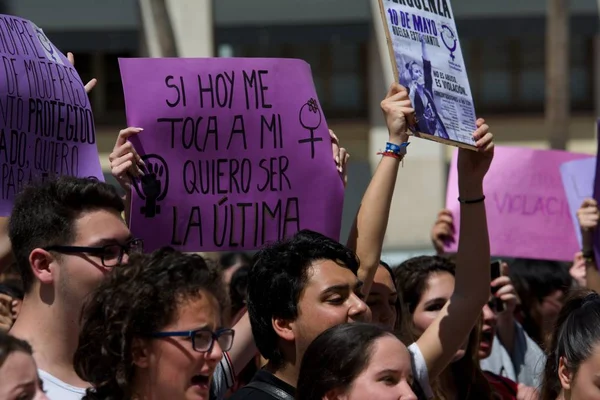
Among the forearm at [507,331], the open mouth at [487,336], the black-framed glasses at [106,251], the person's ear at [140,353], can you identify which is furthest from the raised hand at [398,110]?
the forearm at [507,331]

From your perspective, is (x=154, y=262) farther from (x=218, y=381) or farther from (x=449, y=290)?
(x=449, y=290)

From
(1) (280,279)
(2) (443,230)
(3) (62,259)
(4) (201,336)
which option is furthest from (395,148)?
(2) (443,230)

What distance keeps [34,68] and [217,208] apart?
0.74 metres

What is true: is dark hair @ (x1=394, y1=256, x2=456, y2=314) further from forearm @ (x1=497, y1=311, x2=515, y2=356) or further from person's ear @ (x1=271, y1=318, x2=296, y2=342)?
person's ear @ (x1=271, y1=318, x2=296, y2=342)

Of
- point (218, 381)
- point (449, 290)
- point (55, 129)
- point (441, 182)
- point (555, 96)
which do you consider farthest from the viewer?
point (441, 182)

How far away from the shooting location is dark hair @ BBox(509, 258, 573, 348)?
7047 mm

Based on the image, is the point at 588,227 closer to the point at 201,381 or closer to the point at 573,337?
the point at 573,337

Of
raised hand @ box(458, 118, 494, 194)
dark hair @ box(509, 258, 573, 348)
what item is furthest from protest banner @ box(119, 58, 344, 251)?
dark hair @ box(509, 258, 573, 348)

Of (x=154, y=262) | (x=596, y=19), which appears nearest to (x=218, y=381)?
(x=154, y=262)

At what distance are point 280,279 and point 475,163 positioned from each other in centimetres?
97

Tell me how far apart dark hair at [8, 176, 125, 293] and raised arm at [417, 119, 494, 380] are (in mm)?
1184

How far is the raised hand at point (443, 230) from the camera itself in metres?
6.52

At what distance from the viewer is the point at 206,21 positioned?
1923cm

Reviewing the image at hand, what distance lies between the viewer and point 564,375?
12.2 ft
